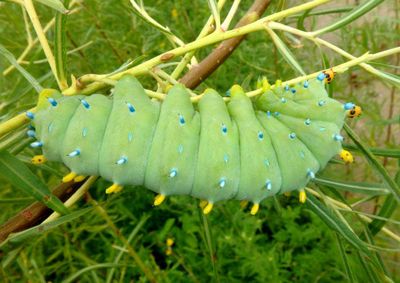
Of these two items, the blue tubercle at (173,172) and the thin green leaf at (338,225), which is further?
the thin green leaf at (338,225)

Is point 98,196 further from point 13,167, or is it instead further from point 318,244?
point 13,167

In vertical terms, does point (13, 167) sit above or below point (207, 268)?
above

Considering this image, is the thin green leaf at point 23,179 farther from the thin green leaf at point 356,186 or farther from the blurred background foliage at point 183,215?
the blurred background foliage at point 183,215

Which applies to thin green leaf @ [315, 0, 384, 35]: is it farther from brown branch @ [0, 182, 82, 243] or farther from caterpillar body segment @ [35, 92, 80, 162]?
brown branch @ [0, 182, 82, 243]

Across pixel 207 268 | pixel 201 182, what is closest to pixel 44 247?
pixel 207 268

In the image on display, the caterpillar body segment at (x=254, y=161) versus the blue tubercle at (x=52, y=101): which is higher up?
the blue tubercle at (x=52, y=101)

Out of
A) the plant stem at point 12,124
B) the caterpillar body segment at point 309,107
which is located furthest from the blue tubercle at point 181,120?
the plant stem at point 12,124
